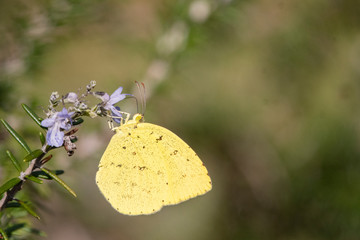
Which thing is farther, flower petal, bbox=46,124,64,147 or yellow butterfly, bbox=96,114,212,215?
yellow butterfly, bbox=96,114,212,215

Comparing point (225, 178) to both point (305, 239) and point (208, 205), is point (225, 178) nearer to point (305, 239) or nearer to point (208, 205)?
point (208, 205)

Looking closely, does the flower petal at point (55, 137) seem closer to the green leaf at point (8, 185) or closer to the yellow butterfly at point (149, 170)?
the green leaf at point (8, 185)

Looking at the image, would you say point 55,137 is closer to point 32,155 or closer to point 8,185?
point 32,155

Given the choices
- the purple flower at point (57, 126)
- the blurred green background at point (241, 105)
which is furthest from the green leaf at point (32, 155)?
the blurred green background at point (241, 105)

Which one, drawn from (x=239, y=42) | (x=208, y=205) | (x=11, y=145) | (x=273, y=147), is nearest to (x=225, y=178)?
(x=208, y=205)

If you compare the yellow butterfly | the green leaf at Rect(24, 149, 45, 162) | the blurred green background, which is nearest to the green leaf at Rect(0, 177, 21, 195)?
the green leaf at Rect(24, 149, 45, 162)

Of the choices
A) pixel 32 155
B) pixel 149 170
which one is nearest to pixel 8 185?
pixel 32 155

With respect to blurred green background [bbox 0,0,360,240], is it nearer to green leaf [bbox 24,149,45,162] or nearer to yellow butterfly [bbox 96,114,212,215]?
yellow butterfly [bbox 96,114,212,215]
